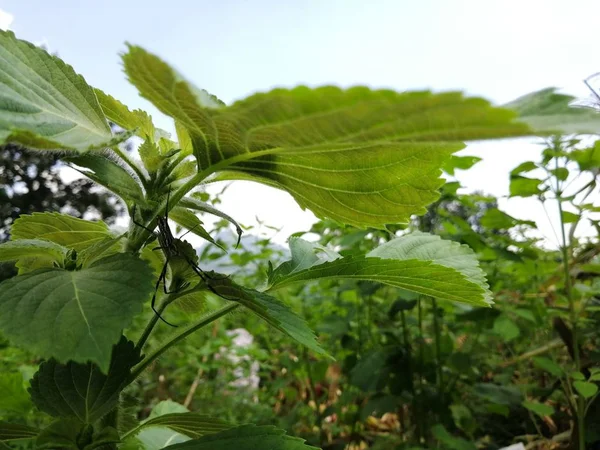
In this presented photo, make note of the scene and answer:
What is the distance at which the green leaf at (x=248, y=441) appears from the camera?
1.61 feet

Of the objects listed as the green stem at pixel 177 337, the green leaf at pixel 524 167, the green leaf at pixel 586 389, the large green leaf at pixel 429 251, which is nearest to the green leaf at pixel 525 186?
the green leaf at pixel 524 167

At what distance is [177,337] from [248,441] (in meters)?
0.13

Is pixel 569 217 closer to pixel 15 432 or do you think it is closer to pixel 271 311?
pixel 271 311

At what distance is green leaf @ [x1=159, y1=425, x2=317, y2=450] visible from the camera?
0.49 m

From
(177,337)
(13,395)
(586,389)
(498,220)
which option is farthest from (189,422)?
(498,220)

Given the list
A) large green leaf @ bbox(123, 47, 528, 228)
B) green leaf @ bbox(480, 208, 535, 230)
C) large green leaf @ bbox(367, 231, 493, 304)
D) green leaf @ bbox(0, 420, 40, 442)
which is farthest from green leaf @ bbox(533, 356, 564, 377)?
green leaf @ bbox(0, 420, 40, 442)

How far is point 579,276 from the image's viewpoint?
162 centimetres

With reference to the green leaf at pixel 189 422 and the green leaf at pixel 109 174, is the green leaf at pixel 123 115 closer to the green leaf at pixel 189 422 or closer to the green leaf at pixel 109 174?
A: the green leaf at pixel 109 174

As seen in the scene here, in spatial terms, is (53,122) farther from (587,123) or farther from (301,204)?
(587,123)

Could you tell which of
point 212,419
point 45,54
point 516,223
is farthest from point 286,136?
point 516,223

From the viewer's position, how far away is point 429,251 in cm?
71

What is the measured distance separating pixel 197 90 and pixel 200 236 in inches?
9.5

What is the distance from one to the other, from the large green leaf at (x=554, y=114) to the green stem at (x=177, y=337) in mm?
354

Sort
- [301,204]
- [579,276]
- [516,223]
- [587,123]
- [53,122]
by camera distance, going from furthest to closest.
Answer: [579,276] → [516,223] → [301,204] → [53,122] → [587,123]
